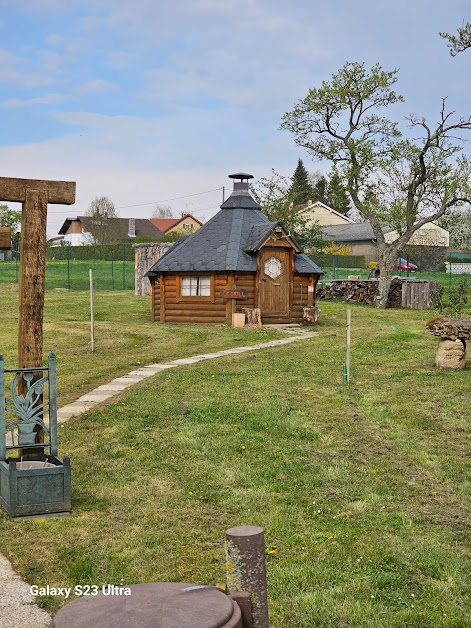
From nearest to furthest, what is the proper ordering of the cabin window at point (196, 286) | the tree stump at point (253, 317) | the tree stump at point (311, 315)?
the tree stump at point (253, 317)
the cabin window at point (196, 286)
the tree stump at point (311, 315)

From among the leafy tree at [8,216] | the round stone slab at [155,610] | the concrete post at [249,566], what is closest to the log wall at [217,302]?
the concrete post at [249,566]

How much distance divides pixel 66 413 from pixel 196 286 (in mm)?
14137

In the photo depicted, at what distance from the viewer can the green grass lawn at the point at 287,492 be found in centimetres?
557

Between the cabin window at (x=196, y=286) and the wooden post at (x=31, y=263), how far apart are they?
16.9 m

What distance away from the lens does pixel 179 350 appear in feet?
62.2

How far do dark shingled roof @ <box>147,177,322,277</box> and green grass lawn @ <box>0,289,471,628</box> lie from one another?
9.94 metres

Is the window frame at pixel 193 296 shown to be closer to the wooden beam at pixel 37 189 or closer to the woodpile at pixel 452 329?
the woodpile at pixel 452 329

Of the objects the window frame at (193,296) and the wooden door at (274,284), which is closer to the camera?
the wooden door at (274,284)

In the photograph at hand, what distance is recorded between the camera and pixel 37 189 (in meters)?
8.02

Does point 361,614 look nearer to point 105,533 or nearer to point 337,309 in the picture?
point 105,533

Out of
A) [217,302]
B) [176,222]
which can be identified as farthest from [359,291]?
[176,222]

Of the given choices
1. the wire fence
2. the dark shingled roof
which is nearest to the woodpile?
the dark shingled roof

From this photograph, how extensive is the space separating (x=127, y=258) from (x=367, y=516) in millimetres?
50053

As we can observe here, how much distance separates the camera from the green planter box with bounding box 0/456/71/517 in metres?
6.86
